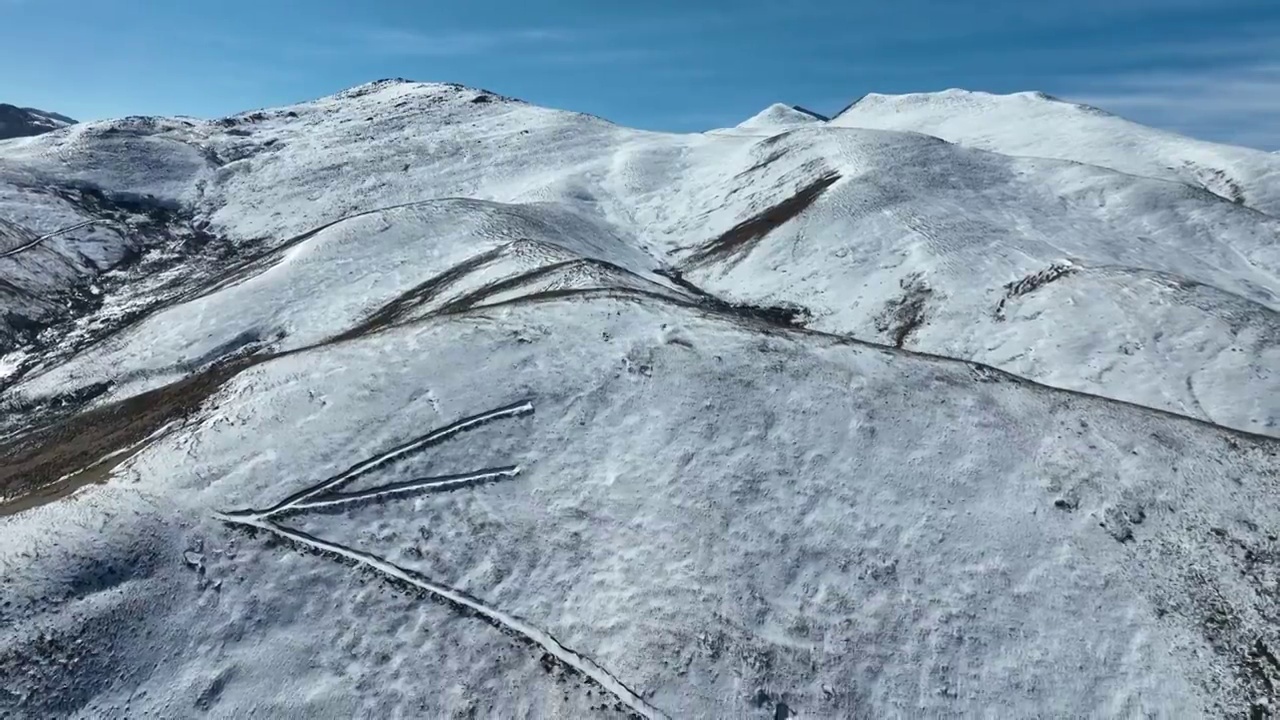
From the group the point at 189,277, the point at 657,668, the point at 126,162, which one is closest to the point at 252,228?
the point at 189,277

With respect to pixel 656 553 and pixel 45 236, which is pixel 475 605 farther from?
pixel 45 236

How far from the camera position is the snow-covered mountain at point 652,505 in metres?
16.6

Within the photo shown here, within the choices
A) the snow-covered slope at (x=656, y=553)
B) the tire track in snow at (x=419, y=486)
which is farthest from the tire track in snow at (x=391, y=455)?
the tire track in snow at (x=419, y=486)

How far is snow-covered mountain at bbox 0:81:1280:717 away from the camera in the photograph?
16.6m

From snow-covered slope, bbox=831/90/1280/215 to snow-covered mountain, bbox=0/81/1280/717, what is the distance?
103 feet

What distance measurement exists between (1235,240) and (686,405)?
151 ft

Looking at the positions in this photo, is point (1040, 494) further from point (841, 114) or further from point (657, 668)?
point (841, 114)

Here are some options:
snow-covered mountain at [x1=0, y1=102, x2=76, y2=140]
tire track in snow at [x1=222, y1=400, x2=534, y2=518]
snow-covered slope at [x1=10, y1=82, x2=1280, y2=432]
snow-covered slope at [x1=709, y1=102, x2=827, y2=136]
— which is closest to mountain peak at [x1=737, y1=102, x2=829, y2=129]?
snow-covered slope at [x1=709, y1=102, x2=827, y2=136]

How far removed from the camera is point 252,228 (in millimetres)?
66125

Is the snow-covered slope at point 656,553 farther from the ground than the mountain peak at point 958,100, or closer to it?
closer to it

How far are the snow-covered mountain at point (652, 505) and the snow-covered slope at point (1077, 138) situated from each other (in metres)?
→ 31.5

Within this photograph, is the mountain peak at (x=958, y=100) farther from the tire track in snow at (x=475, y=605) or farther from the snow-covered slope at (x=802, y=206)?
the tire track in snow at (x=475, y=605)

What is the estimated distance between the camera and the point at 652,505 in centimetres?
2036

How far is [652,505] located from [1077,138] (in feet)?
267
